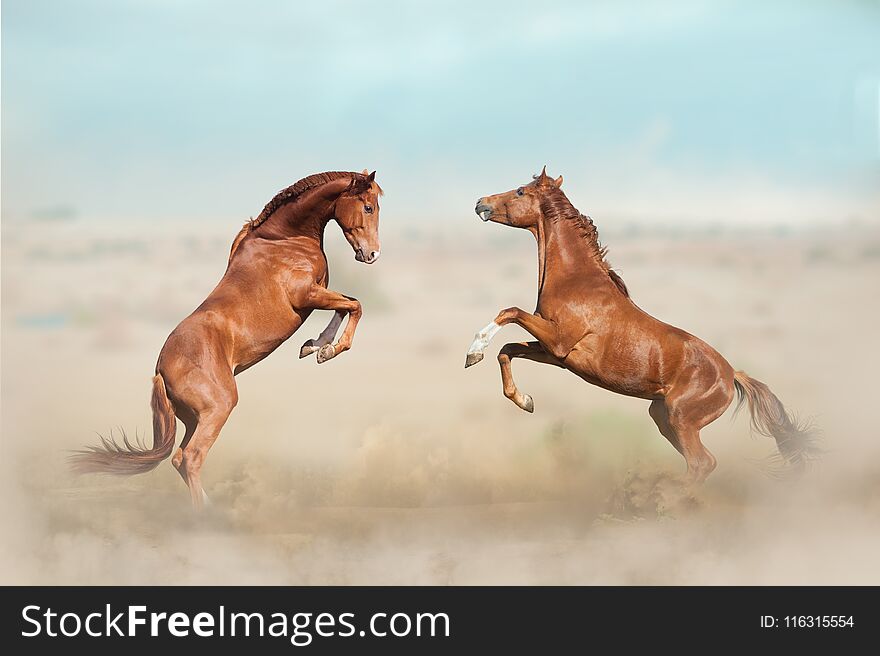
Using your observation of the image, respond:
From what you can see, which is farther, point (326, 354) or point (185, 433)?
point (185, 433)

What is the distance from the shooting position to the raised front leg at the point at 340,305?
1130 cm

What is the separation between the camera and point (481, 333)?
436 inches

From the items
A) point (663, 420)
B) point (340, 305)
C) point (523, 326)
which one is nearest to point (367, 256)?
point (340, 305)

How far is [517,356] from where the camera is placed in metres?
11.5

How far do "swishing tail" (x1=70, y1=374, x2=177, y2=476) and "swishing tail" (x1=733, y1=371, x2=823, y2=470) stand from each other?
5.01 meters

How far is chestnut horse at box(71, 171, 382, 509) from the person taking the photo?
35.9 ft

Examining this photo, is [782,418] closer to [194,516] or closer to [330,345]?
[330,345]

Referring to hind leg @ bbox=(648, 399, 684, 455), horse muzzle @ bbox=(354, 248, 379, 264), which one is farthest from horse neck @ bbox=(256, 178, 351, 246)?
hind leg @ bbox=(648, 399, 684, 455)

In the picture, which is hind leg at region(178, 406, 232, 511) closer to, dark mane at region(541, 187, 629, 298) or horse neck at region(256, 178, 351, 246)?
horse neck at region(256, 178, 351, 246)

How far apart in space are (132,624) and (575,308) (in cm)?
448

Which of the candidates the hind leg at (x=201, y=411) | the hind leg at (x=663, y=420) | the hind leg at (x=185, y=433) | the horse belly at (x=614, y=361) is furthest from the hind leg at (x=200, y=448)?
the hind leg at (x=663, y=420)

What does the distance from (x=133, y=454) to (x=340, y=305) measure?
2.19 metres

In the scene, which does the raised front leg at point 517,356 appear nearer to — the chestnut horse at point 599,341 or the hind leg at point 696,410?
the chestnut horse at point 599,341

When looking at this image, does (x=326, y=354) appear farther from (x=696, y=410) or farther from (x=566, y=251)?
(x=696, y=410)
